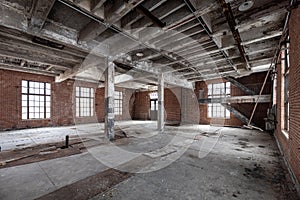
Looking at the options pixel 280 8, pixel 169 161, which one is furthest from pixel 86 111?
pixel 280 8

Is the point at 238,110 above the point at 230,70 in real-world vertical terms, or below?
below

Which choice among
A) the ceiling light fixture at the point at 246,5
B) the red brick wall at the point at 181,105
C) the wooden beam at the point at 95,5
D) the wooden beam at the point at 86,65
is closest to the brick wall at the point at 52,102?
the wooden beam at the point at 86,65

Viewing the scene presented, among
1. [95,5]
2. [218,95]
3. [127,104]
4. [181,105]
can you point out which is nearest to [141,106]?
[127,104]

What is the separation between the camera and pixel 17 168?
2.71 m

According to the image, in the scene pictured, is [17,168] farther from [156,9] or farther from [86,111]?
[86,111]

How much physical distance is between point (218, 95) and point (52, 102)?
10.4 m

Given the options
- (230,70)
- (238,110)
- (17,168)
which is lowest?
(17,168)

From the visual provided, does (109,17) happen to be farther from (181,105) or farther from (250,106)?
(181,105)

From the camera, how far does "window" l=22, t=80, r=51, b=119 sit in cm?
774

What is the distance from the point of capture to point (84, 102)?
10.2 m

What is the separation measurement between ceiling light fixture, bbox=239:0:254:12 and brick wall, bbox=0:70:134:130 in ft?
31.4

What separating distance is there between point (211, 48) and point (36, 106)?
930cm

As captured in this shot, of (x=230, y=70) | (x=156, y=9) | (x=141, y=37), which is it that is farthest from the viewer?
(x=230, y=70)

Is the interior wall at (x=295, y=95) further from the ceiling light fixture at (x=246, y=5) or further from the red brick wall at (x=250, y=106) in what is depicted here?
the red brick wall at (x=250, y=106)
